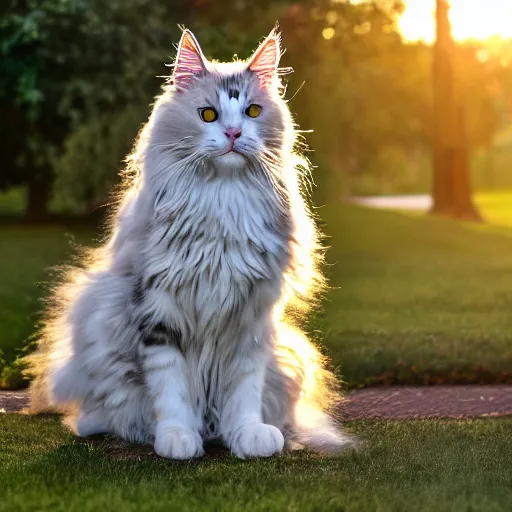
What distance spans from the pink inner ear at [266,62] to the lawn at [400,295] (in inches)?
34.2

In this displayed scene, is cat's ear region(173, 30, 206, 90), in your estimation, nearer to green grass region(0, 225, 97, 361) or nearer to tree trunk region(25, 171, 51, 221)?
green grass region(0, 225, 97, 361)

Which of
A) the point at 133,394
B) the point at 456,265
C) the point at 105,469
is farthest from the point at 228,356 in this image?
the point at 456,265

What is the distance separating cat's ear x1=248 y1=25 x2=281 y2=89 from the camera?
426 cm

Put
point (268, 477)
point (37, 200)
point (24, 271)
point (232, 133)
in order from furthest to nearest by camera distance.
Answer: point (37, 200) → point (24, 271) → point (232, 133) → point (268, 477)

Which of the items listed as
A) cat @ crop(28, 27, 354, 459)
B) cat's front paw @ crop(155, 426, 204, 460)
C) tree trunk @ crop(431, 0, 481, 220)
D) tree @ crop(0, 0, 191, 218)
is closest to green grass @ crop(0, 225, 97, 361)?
cat @ crop(28, 27, 354, 459)

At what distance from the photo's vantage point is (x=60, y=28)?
577 inches

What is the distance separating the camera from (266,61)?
430 centimetres

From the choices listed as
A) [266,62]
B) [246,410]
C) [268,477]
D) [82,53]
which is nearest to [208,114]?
[266,62]

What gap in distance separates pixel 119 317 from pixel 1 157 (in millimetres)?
16093

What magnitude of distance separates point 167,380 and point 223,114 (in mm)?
1222

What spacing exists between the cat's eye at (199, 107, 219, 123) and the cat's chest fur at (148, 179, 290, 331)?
309 mm

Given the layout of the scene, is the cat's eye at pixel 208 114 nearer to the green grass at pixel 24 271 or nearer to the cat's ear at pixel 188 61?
the cat's ear at pixel 188 61

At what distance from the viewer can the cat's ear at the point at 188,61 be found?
4.18 meters

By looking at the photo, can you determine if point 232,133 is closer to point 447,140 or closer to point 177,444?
point 177,444
